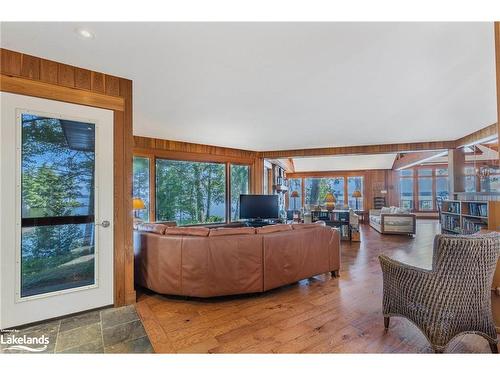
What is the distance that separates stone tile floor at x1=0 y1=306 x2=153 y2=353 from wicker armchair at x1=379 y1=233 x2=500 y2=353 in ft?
6.99

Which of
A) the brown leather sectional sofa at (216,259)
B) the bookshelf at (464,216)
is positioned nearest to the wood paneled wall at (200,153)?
the brown leather sectional sofa at (216,259)

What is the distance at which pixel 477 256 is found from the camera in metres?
1.56

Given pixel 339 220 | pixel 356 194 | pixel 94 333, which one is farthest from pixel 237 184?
pixel 356 194

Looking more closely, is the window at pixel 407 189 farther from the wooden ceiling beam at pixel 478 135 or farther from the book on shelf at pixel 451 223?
the wooden ceiling beam at pixel 478 135

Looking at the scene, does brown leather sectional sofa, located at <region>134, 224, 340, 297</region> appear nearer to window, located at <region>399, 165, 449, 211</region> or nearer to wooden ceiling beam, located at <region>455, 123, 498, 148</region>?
wooden ceiling beam, located at <region>455, 123, 498, 148</region>

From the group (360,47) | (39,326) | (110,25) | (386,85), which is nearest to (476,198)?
(386,85)

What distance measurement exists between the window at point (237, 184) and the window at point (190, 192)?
0.27 meters

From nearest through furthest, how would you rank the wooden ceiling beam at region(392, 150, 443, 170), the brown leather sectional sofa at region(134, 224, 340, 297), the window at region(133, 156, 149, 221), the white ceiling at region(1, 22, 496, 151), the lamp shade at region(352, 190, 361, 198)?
the white ceiling at region(1, 22, 496, 151)
the brown leather sectional sofa at region(134, 224, 340, 297)
the window at region(133, 156, 149, 221)
the wooden ceiling beam at region(392, 150, 443, 170)
the lamp shade at region(352, 190, 361, 198)

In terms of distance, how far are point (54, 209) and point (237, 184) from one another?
186 inches

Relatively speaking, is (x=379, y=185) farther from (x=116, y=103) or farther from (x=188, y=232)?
(x=116, y=103)

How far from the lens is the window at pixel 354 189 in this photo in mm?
11187

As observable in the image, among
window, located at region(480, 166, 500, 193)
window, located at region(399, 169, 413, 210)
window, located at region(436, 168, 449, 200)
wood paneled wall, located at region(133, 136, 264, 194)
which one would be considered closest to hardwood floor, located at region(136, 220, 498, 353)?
wood paneled wall, located at region(133, 136, 264, 194)

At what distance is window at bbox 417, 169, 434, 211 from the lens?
37.8 ft
